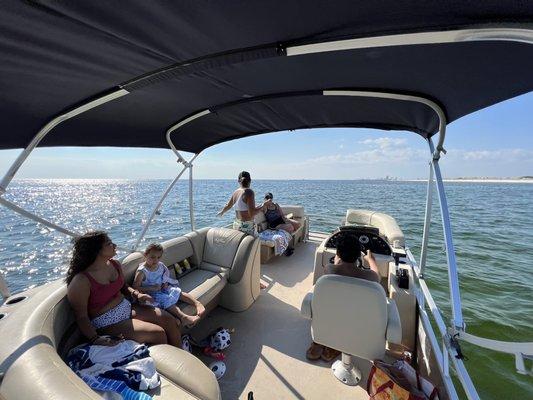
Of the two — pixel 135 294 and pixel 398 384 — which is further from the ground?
pixel 135 294

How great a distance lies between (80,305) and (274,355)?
1.58 m

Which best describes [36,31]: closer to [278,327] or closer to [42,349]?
[42,349]

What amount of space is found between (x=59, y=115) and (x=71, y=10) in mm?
1282

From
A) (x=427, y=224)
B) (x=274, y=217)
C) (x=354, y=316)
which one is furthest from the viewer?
(x=274, y=217)

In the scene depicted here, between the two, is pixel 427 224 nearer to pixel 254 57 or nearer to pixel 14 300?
pixel 254 57

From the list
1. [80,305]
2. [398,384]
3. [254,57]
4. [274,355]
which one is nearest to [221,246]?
[274,355]

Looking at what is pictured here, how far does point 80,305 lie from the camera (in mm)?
1681

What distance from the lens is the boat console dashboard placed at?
307 cm

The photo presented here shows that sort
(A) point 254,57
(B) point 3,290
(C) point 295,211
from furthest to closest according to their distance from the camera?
(C) point 295,211 < (B) point 3,290 < (A) point 254,57

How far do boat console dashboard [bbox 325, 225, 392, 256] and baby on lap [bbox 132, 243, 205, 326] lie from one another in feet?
5.47

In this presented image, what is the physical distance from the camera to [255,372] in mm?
2084

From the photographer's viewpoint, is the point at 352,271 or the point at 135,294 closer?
the point at 352,271

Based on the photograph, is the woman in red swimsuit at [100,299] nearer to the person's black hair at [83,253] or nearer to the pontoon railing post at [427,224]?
the person's black hair at [83,253]

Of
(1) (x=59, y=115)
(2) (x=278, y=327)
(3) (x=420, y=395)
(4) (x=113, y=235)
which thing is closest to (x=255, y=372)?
(2) (x=278, y=327)
